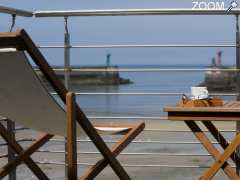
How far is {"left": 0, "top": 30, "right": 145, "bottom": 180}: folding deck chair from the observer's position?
3.17 metres

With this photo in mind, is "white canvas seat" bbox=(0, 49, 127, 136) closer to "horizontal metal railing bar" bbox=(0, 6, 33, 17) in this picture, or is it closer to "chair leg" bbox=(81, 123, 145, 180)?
"chair leg" bbox=(81, 123, 145, 180)

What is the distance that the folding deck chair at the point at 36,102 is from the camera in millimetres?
3170

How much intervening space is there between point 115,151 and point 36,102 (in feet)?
2.01

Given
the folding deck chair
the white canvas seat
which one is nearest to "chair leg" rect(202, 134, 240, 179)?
the folding deck chair

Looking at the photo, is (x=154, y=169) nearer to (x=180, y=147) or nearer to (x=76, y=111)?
(x=180, y=147)

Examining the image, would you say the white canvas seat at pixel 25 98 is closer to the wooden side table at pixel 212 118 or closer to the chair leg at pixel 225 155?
the wooden side table at pixel 212 118

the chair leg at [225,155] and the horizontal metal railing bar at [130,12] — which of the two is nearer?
the chair leg at [225,155]

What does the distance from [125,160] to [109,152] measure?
3906mm

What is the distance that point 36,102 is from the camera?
3609 mm

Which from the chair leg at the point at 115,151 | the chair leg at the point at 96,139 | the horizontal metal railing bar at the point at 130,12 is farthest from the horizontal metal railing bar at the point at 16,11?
the chair leg at the point at 96,139

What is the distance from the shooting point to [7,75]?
133 inches

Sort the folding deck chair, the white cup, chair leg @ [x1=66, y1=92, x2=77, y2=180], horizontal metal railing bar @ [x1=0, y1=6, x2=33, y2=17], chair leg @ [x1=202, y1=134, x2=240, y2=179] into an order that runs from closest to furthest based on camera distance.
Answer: the folding deck chair → chair leg @ [x1=66, y1=92, x2=77, y2=180] → chair leg @ [x1=202, y1=134, x2=240, y2=179] → the white cup → horizontal metal railing bar @ [x1=0, y1=6, x2=33, y2=17]

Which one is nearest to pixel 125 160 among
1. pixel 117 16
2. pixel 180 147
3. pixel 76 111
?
pixel 180 147

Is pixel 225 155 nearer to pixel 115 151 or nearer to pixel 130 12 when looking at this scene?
pixel 115 151
